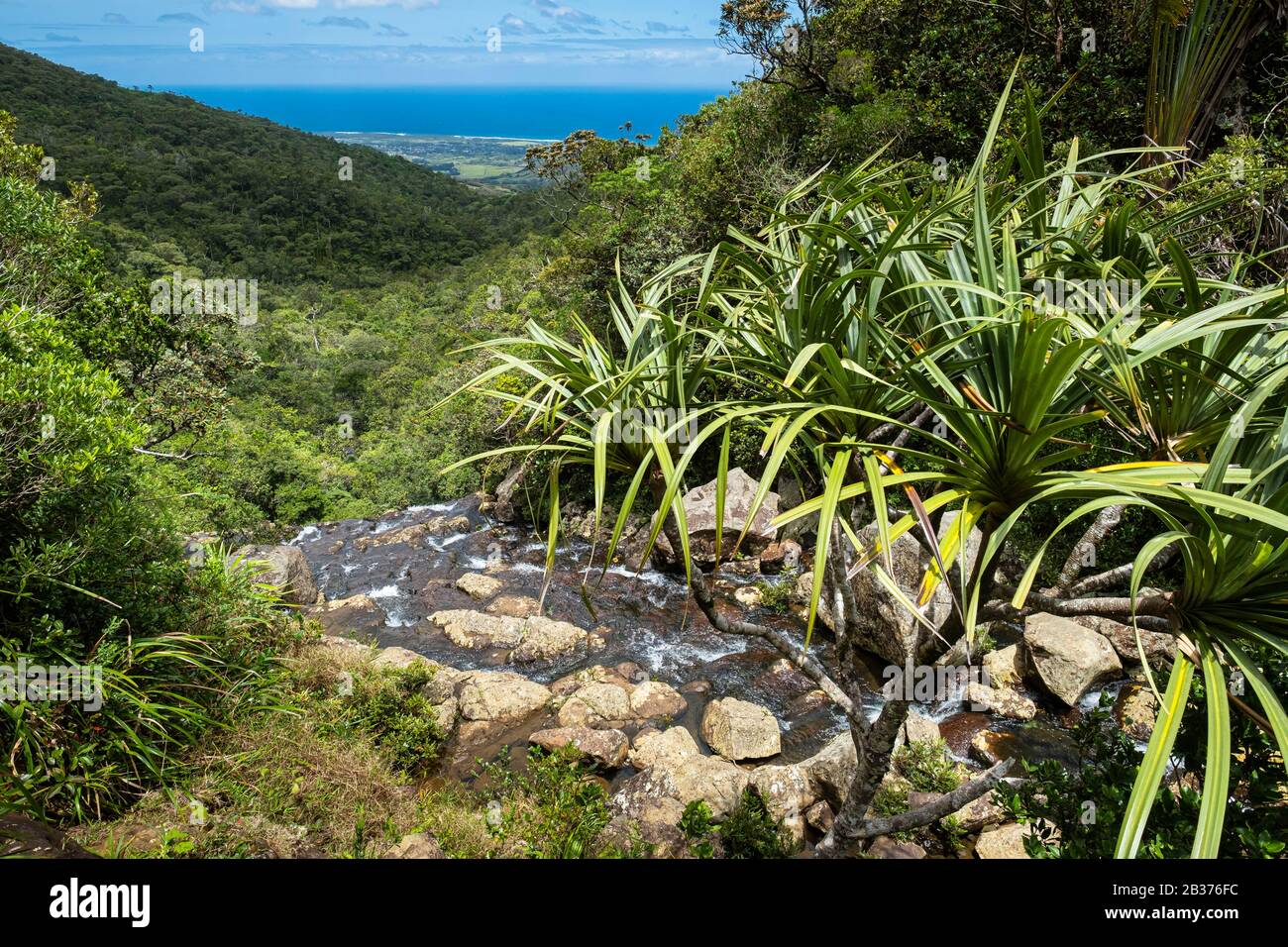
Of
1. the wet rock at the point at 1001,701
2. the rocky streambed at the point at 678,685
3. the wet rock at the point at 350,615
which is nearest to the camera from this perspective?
the rocky streambed at the point at 678,685

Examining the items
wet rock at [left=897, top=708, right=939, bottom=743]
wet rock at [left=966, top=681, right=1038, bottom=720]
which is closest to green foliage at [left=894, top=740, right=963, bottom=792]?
wet rock at [left=897, top=708, right=939, bottom=743]

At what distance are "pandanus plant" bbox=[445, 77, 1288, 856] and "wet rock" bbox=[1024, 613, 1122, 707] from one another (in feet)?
14.5

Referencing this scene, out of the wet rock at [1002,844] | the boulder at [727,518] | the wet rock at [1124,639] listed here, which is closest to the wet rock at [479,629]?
the boulder at [727,518]

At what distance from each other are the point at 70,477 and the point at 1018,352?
4.24 meters

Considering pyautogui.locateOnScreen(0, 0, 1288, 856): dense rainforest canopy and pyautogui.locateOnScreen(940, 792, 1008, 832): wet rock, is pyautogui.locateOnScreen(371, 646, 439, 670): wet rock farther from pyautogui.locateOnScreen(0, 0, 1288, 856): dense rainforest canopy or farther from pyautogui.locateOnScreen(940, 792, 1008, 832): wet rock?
pyautogui.locateOnScreen(940, 792, 1008, 832): wet rock

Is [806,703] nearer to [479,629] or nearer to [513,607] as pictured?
[479,629]

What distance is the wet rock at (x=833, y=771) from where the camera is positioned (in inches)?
178

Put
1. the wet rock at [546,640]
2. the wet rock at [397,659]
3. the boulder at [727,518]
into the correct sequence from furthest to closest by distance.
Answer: the boulder at [727,518], the wet rock at [546,640], the wet rock at [397,659]

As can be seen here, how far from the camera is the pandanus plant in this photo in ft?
4.63

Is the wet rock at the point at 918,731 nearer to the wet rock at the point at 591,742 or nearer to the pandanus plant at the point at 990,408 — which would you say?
the wet rock at the point at 591,742

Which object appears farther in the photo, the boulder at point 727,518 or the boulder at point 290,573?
the boulder at point 290,573

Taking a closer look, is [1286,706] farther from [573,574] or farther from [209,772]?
[573,574]

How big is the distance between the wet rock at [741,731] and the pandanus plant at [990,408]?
300cm

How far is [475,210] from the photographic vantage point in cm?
5819
